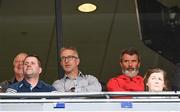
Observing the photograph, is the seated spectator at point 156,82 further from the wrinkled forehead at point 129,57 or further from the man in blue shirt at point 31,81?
the man in blue shirt at point 31,81

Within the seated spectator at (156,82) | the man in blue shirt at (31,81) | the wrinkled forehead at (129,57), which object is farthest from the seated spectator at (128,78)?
the man in blue shirt at (31,81)

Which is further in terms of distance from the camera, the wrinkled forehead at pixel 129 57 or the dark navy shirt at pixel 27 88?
the wrinkled forehead at pixel 129 57

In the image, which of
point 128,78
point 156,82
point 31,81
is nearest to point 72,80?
point 31,81

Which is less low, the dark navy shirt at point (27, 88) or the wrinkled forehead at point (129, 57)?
the wrinkled forehead at point (129, 57)

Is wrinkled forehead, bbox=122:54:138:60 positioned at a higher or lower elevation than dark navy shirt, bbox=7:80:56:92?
higher

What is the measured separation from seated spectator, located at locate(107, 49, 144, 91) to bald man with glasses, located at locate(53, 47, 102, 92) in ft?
0.60

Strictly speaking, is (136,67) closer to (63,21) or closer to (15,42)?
(63,21)

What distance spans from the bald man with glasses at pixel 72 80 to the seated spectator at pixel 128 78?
0.18 m

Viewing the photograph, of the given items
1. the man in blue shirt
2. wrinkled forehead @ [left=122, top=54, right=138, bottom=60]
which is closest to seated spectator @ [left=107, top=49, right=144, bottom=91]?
wrinkled forehead @ [left=122, top=54, right=138, bottom=60]

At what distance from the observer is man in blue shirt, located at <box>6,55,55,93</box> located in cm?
650

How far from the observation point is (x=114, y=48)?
33.0ft

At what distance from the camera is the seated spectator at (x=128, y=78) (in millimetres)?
6574

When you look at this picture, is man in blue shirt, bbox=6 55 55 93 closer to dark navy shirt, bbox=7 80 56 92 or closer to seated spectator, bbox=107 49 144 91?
dark navy shirt, bbox=7 80 56 92

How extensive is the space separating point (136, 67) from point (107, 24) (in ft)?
9.55
